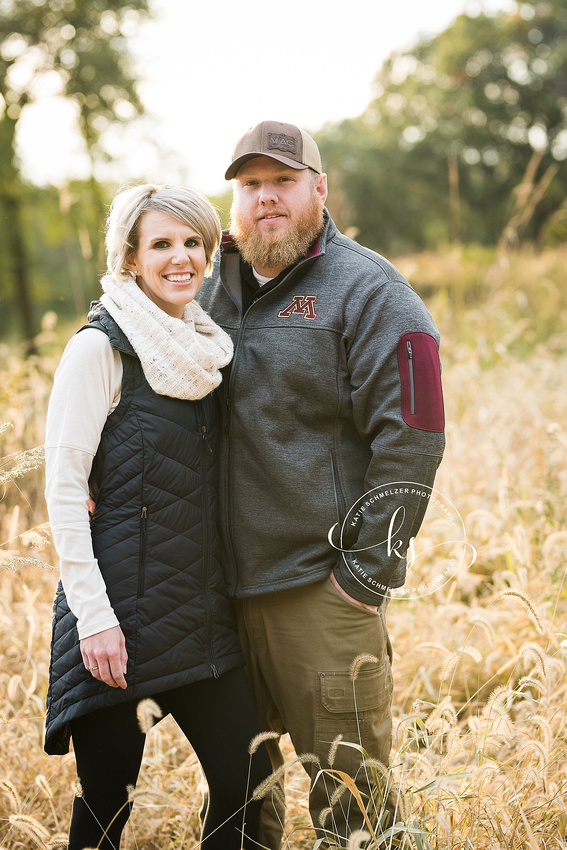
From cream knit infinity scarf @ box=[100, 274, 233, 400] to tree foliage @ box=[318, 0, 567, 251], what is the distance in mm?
25925

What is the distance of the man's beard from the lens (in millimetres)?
→ 2385

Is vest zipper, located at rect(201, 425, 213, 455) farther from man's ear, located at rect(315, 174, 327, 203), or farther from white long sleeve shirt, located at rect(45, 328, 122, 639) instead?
man's ear, located at rect(315, 174, 327, 203)

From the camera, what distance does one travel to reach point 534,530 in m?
3.65

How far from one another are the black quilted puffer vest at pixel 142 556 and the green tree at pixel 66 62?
42.7 ft

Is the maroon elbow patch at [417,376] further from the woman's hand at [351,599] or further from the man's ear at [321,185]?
the man's ear at [321,185]

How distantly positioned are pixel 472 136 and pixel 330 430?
30.5 m

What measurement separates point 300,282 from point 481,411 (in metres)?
3.12

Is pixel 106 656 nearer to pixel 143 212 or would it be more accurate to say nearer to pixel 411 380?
pixel 411 380

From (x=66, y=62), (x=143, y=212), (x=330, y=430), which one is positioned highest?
(x=66, y=62)

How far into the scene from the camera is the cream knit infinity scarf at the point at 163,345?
201 cm

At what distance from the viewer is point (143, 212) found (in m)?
2.16

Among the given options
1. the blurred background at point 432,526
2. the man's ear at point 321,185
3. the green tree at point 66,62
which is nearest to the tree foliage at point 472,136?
the blurred background at point 432,526

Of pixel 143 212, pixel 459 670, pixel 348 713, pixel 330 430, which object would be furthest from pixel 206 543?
pixel 459 670

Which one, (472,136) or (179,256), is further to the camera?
(472,136)
